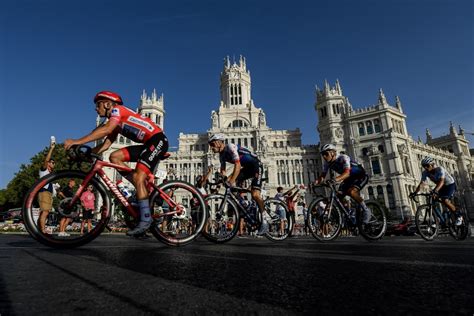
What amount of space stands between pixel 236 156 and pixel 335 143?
54.1 meters

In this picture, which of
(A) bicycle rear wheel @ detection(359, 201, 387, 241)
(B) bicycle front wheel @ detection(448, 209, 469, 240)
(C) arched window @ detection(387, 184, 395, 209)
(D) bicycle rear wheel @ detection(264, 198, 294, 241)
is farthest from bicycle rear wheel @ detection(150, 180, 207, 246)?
(C) arched window @ detection(387, 184, 395, 209)

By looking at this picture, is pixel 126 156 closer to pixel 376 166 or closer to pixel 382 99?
pixel 376 166

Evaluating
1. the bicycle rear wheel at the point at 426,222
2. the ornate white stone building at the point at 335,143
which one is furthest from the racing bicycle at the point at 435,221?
the ornate white stone building at the point at 335,143

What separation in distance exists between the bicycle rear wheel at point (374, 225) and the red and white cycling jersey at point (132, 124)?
471 cm

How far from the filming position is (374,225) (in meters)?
5.97

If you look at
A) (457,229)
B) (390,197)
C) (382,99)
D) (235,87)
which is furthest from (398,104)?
(457,229)

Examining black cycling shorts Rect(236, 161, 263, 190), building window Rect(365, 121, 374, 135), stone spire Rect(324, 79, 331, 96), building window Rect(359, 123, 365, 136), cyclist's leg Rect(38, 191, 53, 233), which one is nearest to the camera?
cyclist's leg Rect(38, 191, 53, 233)

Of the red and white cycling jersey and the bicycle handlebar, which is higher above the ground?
the red and white cycling jersey

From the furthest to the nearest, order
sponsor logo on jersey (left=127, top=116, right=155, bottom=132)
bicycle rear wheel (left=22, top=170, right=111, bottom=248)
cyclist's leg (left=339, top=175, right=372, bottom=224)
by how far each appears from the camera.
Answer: cyclist's leg (left=339, top=175, right=372, bottom=224) < sponsor logo on jersey (left=127, top=116, right=155, bottom=132) < bicycle rear wheel (left=22, top=170, right=111, bottom=248)

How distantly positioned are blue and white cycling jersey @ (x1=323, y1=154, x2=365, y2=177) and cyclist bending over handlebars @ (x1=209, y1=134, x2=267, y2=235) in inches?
58.2

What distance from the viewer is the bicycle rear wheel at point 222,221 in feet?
14.4

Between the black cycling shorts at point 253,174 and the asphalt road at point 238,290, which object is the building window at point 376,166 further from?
the asphalt road at point 238,290

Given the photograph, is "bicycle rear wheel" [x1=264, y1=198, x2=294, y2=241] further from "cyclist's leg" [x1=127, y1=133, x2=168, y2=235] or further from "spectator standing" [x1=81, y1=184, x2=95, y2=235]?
"spectator standing" [x1=81, y1=184, x2=95, y2=235]

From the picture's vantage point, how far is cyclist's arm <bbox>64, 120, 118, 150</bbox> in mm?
2966
